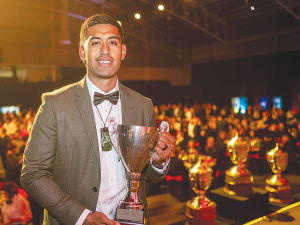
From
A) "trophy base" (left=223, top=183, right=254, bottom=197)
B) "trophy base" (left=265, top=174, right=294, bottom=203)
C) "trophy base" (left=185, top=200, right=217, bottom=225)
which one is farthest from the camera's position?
"trophy base" (left=265, top=174, right=294, bottom=203)

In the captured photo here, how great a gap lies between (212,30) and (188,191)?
529 inches

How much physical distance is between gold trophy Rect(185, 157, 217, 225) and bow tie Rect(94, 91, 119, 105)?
6.13 feet

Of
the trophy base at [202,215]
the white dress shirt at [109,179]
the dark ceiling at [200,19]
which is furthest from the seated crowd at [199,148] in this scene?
the dark ceiling at [200,19]

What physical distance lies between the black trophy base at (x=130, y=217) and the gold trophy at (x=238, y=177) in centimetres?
272

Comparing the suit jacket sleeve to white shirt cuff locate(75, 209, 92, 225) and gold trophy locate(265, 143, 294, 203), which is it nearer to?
white shirt cuff locate(75, 209, 92, 225)

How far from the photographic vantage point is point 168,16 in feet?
52.7

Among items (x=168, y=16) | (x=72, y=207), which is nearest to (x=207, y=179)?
(x=72, y=207)

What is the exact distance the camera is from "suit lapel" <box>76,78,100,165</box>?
1362 millimetres

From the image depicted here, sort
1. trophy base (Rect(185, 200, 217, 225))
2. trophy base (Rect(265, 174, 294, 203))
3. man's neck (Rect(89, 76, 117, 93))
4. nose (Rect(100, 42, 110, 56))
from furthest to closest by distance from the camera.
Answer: trophy base (Rect(265, 174, 294, 203)) → trophy base (Rect(185, 200, 217, 225)) → man's neck (Rect(89, 76, 117, 93)) → nose (Rect(100, 42, 110, 56))

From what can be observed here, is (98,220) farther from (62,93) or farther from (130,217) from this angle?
(62,93)

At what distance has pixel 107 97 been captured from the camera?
1470mm

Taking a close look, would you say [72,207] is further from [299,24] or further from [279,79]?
[299,24]

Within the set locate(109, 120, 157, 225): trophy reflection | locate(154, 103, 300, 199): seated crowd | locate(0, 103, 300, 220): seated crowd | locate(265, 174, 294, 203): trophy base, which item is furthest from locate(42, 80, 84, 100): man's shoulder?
locate(154, 103, 300, 199): seated crowd

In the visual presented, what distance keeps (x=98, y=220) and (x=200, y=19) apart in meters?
15.3
